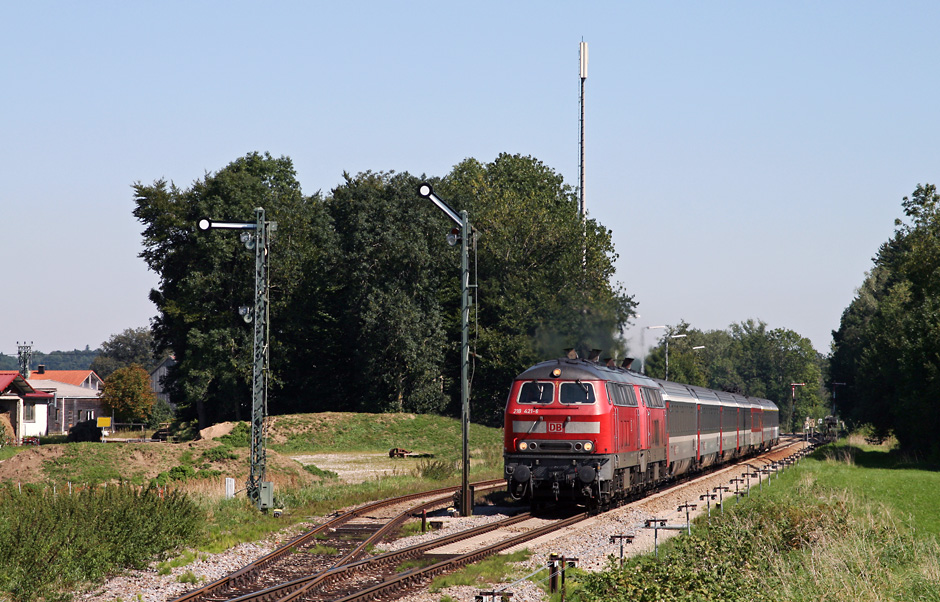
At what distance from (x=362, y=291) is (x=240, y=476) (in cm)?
3232

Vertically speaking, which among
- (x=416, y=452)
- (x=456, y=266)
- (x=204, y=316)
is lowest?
(x=416, y=452)

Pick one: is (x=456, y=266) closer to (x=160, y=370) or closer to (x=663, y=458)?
(x=663, y=458)

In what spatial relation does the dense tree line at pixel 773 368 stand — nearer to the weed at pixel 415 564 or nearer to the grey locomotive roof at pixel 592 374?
the grey locomotive roof at pixel 592 374

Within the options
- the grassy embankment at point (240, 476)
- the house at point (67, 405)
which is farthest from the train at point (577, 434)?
the house at point (67, 405)

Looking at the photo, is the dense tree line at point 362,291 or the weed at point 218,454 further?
the dense tree line at point 362,291

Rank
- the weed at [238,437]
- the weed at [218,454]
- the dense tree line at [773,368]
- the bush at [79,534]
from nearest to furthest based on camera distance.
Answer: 1. the bush at [79,534]
2. the weed at [218,454]
3. the weed at [238,437]
4. the dense tree line at [773,368]

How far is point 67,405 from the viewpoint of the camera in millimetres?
101250

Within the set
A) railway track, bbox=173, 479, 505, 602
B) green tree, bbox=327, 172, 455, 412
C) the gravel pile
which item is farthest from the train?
green tree, bbox=327, 172, 455, 412

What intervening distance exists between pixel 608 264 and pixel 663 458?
45958mm

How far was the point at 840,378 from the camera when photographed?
326ft

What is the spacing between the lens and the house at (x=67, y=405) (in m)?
97.2

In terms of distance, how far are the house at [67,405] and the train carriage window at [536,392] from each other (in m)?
81.4

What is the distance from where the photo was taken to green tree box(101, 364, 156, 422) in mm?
Answer: 84500

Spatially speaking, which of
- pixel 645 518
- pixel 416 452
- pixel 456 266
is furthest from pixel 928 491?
pixel 456 266
